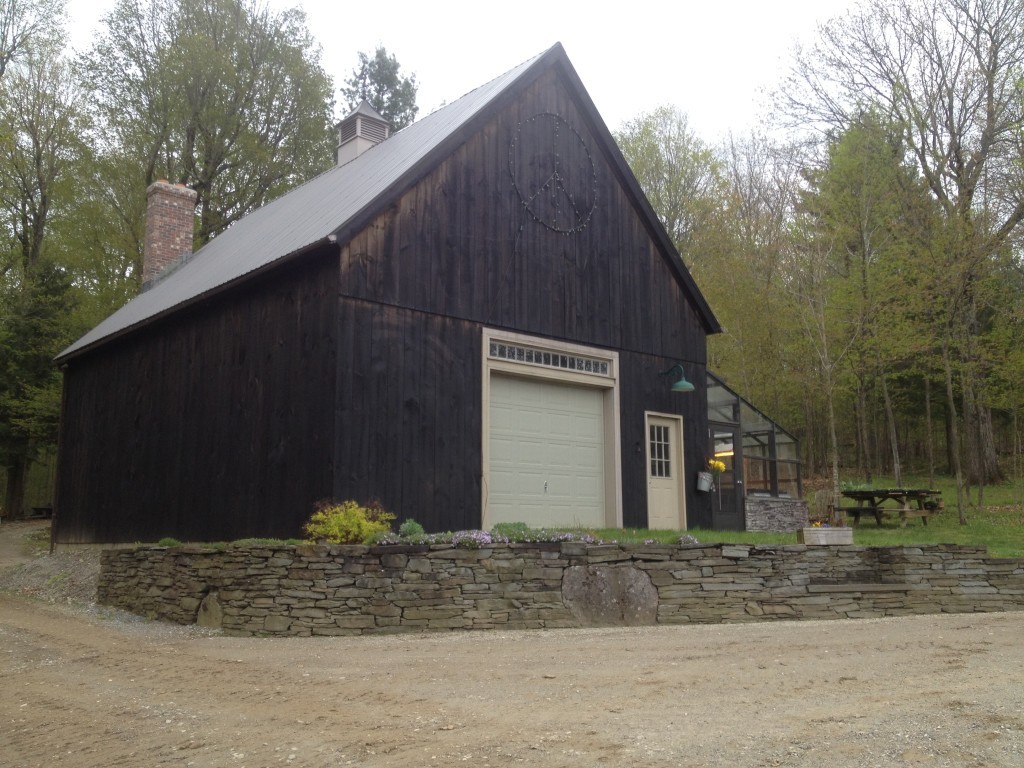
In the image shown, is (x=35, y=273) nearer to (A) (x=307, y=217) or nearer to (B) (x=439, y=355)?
(A) (x=307, y=217)

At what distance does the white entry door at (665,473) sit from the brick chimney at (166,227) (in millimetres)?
11855

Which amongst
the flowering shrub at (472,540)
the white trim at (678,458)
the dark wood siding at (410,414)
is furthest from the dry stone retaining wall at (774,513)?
the flowering shrub at (472,540)

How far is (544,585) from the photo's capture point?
8.98m

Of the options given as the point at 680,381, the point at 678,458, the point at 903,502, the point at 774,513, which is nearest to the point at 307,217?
the point at 680,381

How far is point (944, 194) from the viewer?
21.4 meters

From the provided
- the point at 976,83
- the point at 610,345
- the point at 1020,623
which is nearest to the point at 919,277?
the point at 976,83

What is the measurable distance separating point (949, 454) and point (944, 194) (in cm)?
1235

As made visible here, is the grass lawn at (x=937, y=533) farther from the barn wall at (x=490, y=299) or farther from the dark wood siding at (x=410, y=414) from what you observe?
the dark wood siding at (x=410, y=414)

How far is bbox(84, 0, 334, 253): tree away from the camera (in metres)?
26.2

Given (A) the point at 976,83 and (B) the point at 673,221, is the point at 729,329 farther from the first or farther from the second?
(A) the point at 976,83

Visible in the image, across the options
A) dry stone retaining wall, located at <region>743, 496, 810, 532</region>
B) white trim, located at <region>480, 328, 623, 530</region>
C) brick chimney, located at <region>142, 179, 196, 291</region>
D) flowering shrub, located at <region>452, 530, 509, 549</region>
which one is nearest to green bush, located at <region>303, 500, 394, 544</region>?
flowering shrub, located at <region>452, 530, 509, 549</region>

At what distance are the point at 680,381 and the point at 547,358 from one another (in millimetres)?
2544

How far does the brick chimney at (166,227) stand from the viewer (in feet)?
66.0

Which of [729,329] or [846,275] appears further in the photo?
[729,329]
